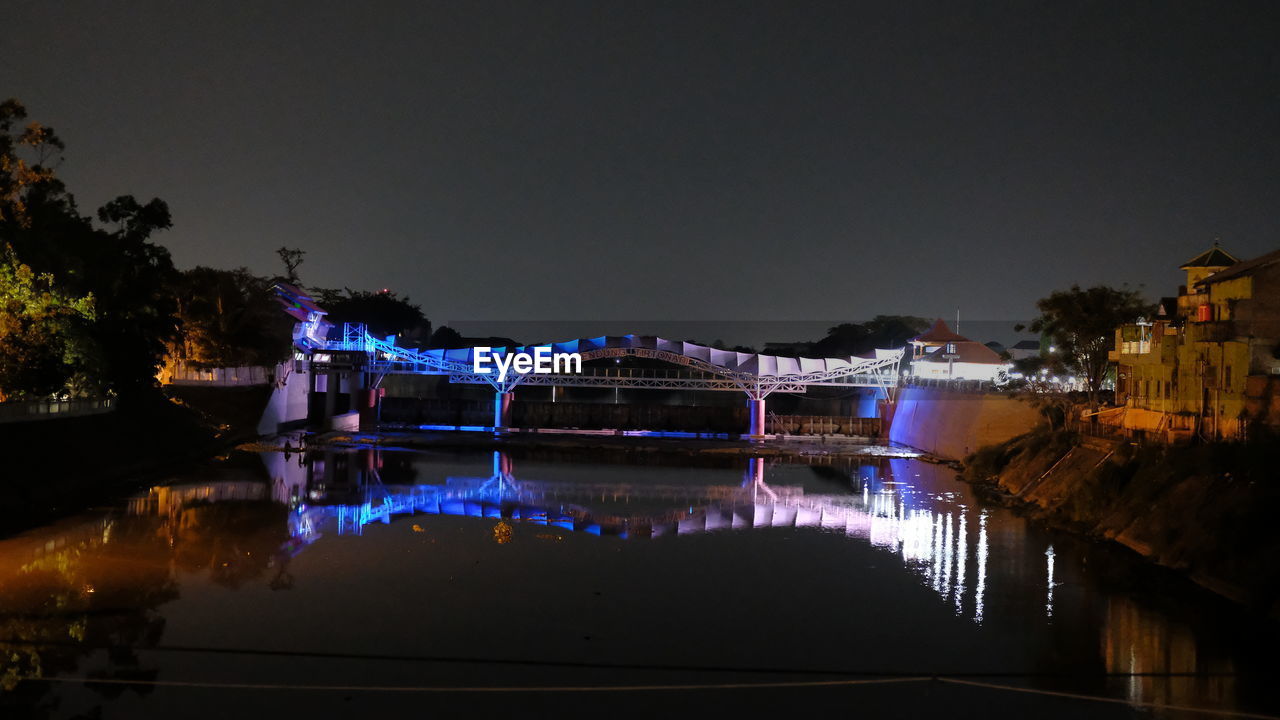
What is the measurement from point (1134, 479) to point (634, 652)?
18163 mm

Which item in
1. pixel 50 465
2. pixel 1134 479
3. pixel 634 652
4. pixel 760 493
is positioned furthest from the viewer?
pixel 760 493

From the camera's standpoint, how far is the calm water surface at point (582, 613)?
46.6 ft

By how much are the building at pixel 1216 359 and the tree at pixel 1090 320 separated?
4799mm

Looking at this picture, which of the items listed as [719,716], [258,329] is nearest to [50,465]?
[719,716]

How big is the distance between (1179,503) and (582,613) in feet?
50.3

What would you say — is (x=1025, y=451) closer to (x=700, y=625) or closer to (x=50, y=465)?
(x=700, y=625)

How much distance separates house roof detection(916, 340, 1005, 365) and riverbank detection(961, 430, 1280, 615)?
3975 cm

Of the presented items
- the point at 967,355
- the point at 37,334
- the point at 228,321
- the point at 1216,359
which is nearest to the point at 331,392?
the point at 228,321

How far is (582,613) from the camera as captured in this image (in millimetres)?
18844

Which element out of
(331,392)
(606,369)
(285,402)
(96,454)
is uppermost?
(606,369)

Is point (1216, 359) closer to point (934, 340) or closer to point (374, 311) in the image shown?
point (934, 340)

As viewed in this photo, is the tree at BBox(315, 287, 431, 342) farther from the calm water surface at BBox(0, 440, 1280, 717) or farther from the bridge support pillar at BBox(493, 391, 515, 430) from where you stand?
the calm water surface at BBox(0, 440, 1280, 717)

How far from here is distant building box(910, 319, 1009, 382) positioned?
2891 inches

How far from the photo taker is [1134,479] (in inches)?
1091
